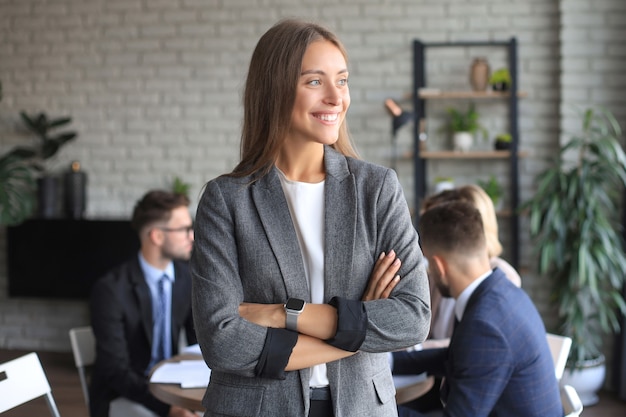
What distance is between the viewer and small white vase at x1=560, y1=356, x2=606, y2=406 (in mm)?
4602

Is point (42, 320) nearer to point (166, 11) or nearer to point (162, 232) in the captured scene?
point (166, 11)

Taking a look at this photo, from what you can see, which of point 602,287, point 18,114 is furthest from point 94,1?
point 602,287

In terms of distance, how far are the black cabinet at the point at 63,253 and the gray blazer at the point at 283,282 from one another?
165 inches

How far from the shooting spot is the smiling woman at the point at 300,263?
1.44 meters

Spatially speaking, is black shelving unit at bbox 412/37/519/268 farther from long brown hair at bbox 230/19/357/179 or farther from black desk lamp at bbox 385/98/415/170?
long brown hair at bbox 230/19/357/179

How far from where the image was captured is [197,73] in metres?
5.78

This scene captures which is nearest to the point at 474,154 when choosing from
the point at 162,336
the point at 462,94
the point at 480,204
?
the point at 462,94

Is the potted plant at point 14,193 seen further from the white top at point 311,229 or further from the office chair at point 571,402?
the white top at point 311,229

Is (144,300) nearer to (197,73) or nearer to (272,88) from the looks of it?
(272,88)

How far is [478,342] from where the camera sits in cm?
204

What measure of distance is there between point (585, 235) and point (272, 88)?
3478mm

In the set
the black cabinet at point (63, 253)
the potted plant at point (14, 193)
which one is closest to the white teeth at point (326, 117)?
the black cabinet at point (63, 253)

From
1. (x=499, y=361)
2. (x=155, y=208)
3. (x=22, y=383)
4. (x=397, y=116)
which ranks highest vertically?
(x=397, y=116)

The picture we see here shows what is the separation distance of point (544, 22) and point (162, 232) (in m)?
3.28
